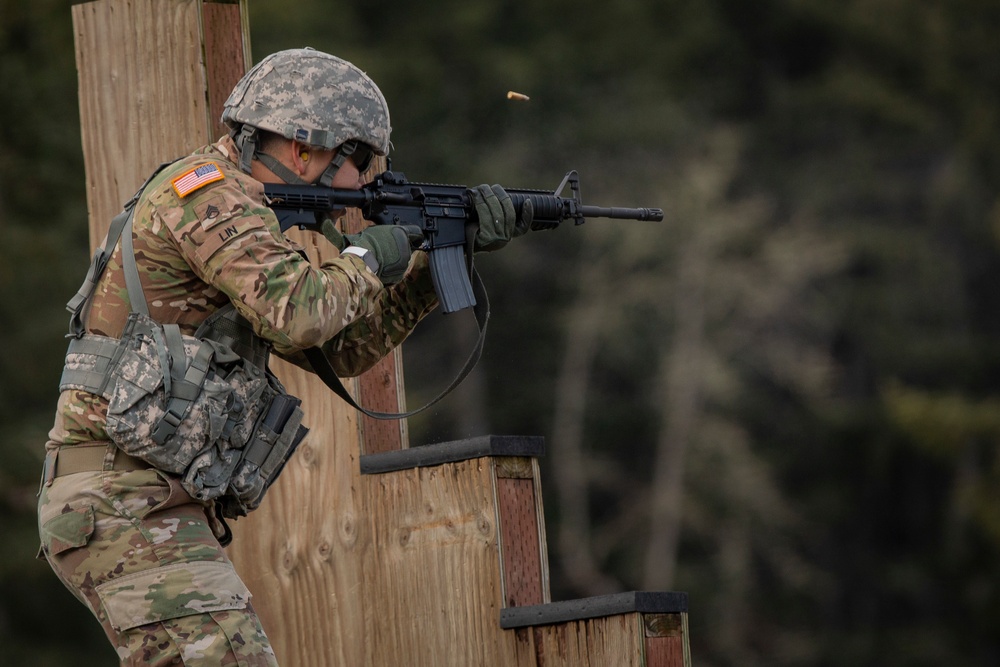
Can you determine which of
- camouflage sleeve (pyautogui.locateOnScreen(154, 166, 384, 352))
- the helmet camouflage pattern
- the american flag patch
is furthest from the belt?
the helmet camouflage pattern

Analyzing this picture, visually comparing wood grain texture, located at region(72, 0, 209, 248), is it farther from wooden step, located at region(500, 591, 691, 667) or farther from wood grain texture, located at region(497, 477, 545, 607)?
wooden step, located at region(500, 591, 691, 667)

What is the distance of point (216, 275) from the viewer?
11.9 ft

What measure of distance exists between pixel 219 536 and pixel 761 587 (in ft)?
61.3

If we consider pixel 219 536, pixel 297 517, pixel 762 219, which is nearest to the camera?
pixel 219 536

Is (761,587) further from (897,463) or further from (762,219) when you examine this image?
(762,219)

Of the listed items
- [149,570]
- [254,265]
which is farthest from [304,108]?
[149,570]

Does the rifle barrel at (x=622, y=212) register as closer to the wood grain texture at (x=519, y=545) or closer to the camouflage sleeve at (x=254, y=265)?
the wood grain texture at (x=519, y=545)

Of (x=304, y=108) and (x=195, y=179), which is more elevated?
(x=304, y=108)

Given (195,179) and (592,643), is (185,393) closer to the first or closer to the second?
(195,179)

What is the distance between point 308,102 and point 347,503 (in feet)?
4.65

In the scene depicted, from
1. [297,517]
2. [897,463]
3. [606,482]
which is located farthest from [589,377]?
[297,517]

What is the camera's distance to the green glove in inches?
155

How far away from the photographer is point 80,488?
3.64 metres

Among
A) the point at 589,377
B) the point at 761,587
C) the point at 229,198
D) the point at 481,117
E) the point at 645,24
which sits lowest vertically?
the point at 761,587
